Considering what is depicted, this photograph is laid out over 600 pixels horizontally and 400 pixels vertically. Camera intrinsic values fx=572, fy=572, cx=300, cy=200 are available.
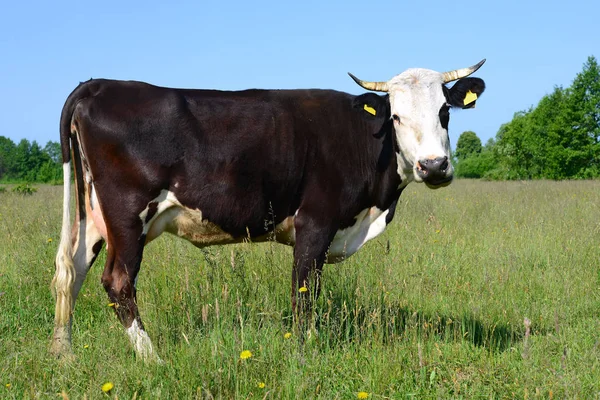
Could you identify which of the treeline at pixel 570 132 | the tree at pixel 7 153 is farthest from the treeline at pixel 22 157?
the treeline at pixel 570 132

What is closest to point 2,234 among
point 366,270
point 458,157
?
point 366,270

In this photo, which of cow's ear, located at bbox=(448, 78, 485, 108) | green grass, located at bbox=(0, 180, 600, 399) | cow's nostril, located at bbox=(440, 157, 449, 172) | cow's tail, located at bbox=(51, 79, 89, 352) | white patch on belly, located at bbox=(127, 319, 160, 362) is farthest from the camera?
cow's ear, located at bbox=(448, 78, 485, 108)

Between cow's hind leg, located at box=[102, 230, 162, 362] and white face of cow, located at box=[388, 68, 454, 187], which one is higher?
white face of cow, located at box=[388, 68, 454, 187]

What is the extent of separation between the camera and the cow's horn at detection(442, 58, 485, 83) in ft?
17.7

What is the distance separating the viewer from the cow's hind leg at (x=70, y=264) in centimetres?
446

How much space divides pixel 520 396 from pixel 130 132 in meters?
3.33

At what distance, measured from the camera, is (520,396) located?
11.4ft

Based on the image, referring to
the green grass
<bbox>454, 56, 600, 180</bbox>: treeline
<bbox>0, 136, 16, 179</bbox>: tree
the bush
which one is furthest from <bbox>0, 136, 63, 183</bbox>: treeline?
the green grass

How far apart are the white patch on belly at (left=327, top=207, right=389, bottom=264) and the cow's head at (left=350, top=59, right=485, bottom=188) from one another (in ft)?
1.51

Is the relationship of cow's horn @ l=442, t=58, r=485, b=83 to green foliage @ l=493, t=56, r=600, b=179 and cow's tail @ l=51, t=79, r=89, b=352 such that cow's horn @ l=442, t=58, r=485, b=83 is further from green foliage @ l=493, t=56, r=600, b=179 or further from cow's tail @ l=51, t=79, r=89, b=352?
green foliage @ l=493, t=56, r=600, b=179

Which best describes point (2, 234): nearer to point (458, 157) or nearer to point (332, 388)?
point (332, 388)

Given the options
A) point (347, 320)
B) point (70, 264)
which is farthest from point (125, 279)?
point (347, 320)

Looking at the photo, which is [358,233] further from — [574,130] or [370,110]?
[574,130]

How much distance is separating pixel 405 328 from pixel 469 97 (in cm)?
239
